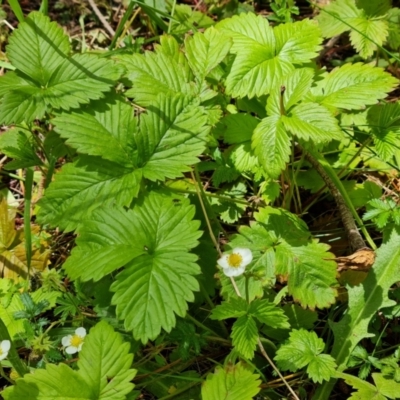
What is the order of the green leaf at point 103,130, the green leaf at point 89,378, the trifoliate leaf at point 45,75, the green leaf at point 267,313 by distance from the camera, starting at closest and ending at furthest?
1. the green leaf at point 89,378
2. the green leaf at point 267,313
3. the green leaf at point 103,130
4. the trifoliate leaf at point 45,75

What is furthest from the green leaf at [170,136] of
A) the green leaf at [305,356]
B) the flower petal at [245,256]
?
the green leaf at [305,356]

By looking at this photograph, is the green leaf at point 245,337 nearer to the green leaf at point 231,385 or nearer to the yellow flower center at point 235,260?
the green leaf at point 231,385

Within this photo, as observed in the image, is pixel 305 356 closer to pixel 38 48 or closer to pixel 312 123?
pixel 312 123

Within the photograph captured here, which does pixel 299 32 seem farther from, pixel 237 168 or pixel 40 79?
pixel 40 79

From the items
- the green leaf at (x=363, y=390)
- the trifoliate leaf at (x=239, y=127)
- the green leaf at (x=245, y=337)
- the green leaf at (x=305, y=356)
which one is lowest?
the green leaf at (x=363, y=390)

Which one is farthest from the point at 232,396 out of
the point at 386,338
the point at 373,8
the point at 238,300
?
the point at 373,8

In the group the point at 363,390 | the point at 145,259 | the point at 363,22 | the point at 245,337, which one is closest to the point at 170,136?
the point at 145,259

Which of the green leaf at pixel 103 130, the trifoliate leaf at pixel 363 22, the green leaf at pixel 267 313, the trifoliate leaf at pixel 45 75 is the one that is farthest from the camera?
the trifoliate leaf at pixel 363 22
